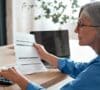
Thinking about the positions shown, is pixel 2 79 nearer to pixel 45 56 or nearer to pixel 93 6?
pixel 45 56

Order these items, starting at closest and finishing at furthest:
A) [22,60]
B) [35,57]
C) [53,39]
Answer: [22,60] → [35,57] → [53,39]

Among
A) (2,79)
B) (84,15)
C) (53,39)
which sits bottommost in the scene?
(2,79)

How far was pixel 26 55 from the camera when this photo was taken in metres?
1.64

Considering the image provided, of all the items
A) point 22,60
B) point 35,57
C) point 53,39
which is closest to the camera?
point 22,60

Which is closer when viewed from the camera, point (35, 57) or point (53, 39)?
point (35, 57)

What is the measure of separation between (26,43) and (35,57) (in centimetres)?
10

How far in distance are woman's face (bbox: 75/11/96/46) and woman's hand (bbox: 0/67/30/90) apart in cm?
34

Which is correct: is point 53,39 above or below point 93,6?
below

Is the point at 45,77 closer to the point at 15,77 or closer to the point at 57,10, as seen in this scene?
the point at 15,77

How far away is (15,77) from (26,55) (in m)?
0.29

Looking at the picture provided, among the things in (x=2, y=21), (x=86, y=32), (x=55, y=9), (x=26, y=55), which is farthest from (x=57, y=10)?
(x=86, y=32)

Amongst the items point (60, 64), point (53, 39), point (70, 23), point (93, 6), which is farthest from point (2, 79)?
point (70, 23)

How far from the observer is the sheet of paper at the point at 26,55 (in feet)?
5.25

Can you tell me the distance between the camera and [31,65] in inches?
65.4
